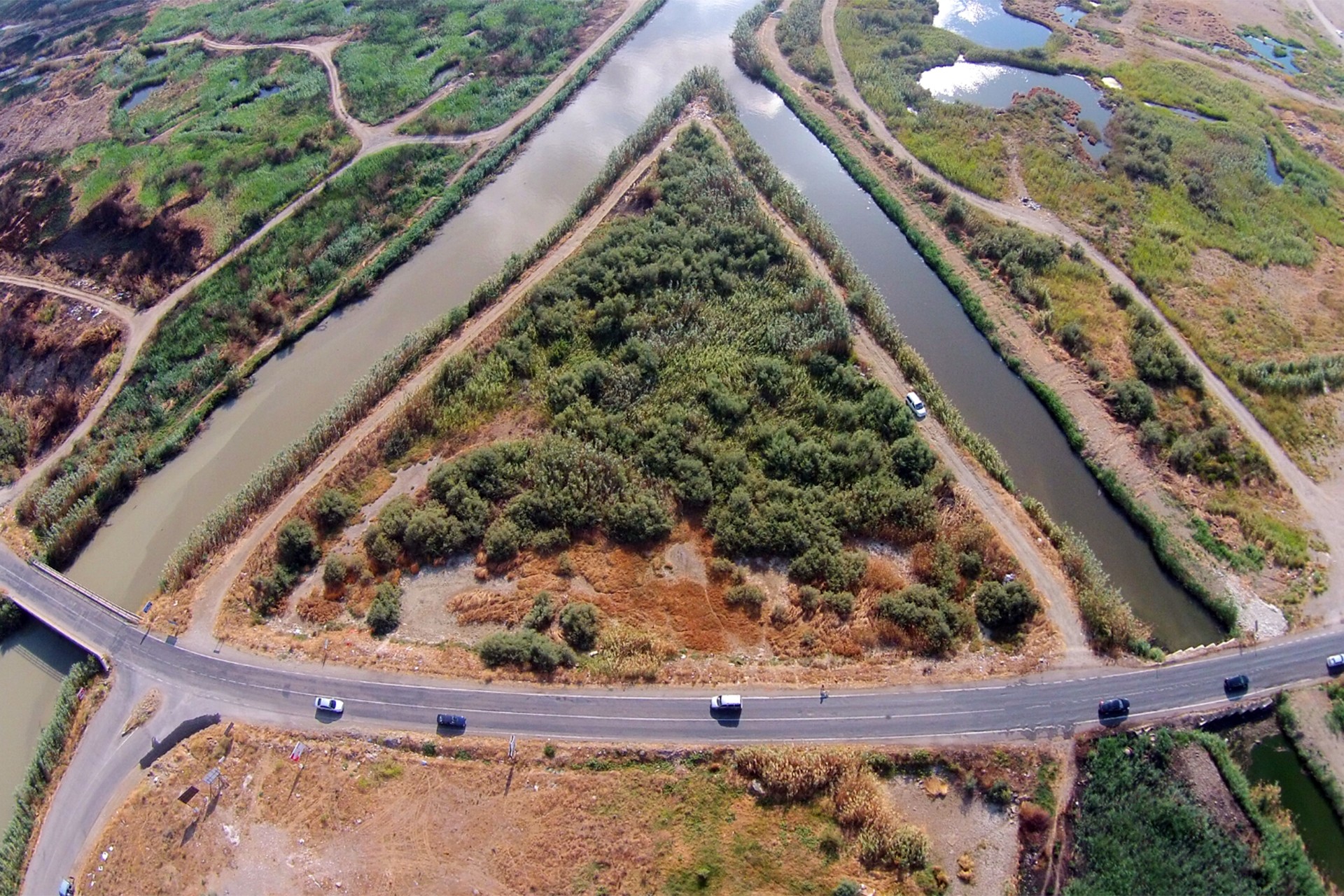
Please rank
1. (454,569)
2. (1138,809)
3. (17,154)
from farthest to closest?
(17,154)
(454,569)
(1138,809)

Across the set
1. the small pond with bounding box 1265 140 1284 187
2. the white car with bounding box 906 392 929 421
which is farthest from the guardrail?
the small pond with bounding box 1265 140 1284 187

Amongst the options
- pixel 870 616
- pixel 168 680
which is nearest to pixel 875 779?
pixel 870 616

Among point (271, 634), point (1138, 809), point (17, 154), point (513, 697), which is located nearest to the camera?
point (1138, 809)

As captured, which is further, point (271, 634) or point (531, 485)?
point (531, 485)

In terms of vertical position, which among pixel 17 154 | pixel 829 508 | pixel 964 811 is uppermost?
pixel 17 154

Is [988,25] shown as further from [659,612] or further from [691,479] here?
[659,612]

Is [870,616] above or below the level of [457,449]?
below

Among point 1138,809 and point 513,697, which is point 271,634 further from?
point 1138,809

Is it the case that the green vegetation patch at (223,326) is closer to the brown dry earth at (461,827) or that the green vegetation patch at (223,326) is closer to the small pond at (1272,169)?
the brown dry earth at (461,827)
